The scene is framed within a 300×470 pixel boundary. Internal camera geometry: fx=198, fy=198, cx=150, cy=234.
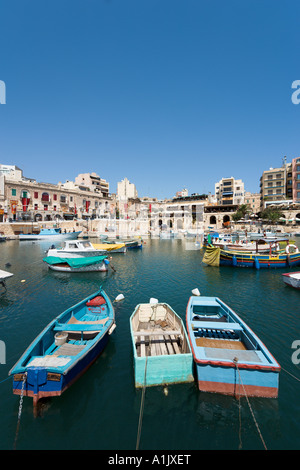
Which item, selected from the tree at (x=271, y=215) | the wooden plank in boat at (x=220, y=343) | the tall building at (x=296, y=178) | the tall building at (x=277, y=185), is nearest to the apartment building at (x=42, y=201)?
the tree at (x=271, y=215)

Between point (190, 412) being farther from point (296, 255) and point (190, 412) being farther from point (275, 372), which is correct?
point (296, 255)

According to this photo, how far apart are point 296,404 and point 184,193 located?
136453mm

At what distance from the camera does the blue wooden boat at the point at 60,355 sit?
6.38m

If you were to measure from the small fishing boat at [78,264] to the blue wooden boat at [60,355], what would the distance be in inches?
507

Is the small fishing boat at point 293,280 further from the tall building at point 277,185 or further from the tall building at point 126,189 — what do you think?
the tall building at point 126,189

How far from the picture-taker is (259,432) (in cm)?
584

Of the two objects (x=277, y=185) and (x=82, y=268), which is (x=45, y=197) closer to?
(x=82, y=268)

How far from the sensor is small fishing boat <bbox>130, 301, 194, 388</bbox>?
7113 mm

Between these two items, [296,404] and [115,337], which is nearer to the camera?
[296,404]

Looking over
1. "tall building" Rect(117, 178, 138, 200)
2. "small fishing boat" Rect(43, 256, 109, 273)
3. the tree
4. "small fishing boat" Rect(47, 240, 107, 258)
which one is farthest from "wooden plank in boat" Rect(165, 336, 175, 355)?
"tall building" Rect(117, 178, 138, 200)

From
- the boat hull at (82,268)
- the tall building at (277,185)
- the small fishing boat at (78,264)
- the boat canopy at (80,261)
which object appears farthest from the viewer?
the tall building at (277,185)

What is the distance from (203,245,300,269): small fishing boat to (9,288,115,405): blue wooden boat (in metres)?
20.5

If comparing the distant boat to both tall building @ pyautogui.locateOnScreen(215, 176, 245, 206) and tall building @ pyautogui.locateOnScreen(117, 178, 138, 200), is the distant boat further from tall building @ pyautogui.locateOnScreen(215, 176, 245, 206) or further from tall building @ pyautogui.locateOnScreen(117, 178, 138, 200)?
tall building @ pyautogui.locateOnScreen(117, 178, 138, 200)
